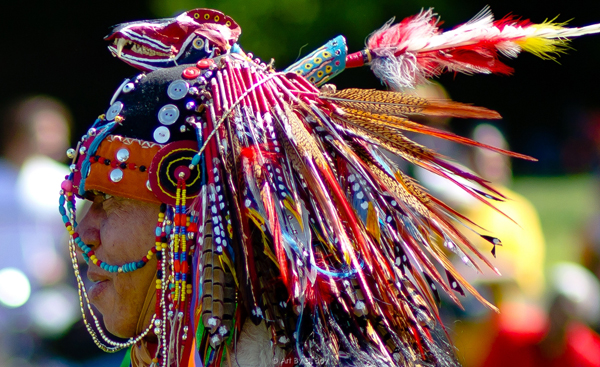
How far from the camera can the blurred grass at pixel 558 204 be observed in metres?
10.3

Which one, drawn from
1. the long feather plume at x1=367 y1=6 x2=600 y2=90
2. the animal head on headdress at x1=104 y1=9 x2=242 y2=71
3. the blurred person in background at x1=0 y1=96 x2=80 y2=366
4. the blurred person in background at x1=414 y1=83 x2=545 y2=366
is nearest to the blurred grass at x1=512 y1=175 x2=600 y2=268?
the blurred person in background at x1=414 y1=83 x2=545 y2=366

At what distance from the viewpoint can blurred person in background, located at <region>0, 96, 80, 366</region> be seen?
4.73 m

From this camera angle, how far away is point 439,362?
1907 millimetres

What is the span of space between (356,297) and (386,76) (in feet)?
2.44

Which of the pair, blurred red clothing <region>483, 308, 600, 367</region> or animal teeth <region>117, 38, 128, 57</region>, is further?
blurred red clothing <region>483, 308, 600, 367</region>

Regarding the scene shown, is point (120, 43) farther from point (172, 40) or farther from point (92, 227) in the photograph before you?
point (92, 227)

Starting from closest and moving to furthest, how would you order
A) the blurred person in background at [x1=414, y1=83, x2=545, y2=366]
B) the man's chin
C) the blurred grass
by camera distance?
the man's chin
the blurred person in background at [x1=414, y1=83, x2=545, y2=366]
the blurred grass

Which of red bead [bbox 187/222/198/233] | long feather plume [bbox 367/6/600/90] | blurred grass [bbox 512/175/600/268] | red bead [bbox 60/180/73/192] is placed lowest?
red bead [bbox 60/180/73/192]

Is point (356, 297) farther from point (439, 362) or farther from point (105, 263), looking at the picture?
point (105, 263)

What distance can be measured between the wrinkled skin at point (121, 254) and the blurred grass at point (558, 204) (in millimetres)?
8137

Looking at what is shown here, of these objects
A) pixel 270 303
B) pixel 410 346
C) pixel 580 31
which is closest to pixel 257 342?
pixel 270 303

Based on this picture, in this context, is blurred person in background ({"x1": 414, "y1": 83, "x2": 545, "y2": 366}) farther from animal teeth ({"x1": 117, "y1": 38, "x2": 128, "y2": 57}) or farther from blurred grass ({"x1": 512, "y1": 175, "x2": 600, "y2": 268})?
blurred grass ({"x1": 512, "y1": 175, "x2": 600, "y2": 268})

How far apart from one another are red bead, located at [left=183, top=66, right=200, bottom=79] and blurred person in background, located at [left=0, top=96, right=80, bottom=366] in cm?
305

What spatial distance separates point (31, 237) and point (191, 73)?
3.28m
